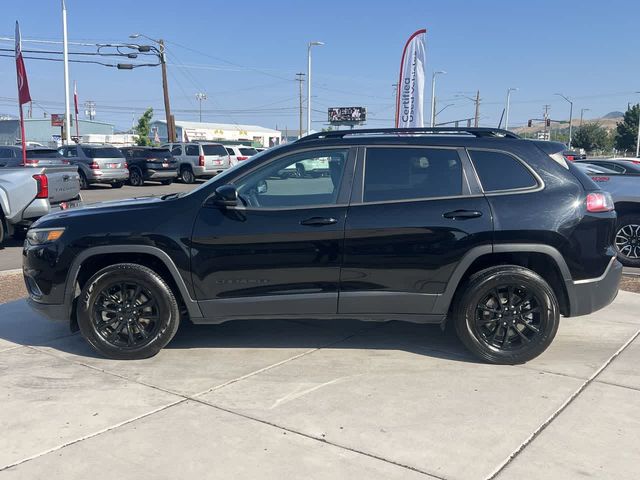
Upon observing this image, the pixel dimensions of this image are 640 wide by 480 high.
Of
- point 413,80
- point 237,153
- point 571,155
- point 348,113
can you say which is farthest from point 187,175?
point 348,113

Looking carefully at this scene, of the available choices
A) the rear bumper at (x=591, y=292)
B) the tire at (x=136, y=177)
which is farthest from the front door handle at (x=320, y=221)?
the tire at (x=136, y=177)

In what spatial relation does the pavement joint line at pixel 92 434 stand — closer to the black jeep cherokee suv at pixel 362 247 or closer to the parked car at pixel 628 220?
Result: the black jeep cherokee suv at pixel 362 247

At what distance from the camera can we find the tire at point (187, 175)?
27783 millimetres

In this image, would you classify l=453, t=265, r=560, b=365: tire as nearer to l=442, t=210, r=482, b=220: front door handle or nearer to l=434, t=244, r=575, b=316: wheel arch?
l=434, t=244, r=575, b=316: wheel arch

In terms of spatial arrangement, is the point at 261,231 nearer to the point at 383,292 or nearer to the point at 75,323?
the point at 383,292

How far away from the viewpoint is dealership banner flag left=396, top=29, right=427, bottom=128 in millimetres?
12688

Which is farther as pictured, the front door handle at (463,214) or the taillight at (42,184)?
the taillight at (42,184)

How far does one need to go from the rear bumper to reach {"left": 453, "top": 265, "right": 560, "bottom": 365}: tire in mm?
142

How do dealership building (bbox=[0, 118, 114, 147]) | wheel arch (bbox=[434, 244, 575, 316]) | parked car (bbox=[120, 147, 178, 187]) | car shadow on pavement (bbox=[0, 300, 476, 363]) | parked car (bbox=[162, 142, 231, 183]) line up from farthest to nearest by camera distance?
dealership building (bbox=[0, 118, 114, 147])
parked car (bbox=[162, 142, 231, 183])
parked car (bbox=[120, 147, 178, 187])
car shadow on pavement (bbox=[0, 300, 476, 363])
wheel arch (bbox=[434, 244, 575, 316])

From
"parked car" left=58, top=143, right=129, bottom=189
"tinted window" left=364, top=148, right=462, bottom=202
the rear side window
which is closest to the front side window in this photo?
"tinted window" left=364, top=148, right=462, bottom=202

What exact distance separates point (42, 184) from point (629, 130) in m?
71.1

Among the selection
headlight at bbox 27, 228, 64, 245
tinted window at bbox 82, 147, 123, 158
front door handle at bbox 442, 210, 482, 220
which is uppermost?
tinted window at bbox 82, 147, 123, 158

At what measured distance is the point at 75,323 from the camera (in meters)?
4.96

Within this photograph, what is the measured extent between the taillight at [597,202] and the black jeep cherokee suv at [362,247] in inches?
0.5
